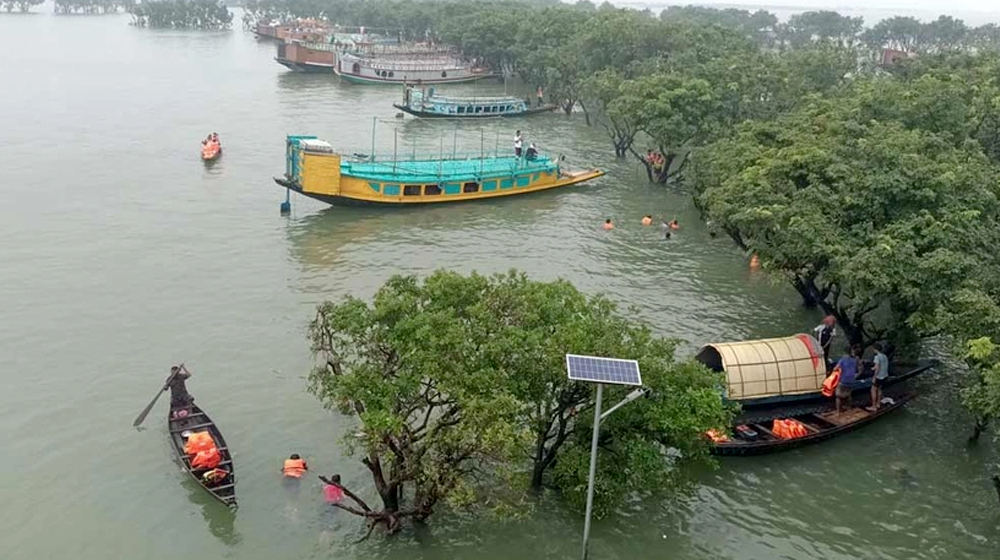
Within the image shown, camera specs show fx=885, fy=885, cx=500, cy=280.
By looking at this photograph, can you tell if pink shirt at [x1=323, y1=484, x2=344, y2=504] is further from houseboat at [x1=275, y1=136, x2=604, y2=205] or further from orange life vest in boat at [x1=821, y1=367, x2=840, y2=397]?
houseboat at [x1=275, y1=136, x2=604, y2=205]

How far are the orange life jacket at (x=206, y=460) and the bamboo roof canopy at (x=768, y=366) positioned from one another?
10892 millimetres

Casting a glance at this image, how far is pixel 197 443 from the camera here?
18.4 metres

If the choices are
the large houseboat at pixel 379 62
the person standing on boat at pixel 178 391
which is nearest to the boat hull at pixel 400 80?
the large houseboat at pixel 379 62

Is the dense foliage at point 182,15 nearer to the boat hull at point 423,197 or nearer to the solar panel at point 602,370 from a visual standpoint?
the boat hull at point 423,197

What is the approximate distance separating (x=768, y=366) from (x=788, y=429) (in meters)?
1.64

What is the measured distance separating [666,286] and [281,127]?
111 feet

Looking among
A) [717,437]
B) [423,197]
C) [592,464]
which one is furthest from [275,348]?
[423,197]

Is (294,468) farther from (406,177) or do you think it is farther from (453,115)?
(453,115)

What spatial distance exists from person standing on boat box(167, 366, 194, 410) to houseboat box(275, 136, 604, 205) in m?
16.5

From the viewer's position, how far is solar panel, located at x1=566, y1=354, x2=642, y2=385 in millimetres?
13328

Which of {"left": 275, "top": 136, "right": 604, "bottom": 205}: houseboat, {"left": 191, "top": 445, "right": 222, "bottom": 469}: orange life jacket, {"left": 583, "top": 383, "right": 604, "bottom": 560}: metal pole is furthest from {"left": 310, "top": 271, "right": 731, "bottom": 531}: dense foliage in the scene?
{"left": 275, "top": 136, "right": 604, "bottom": 205}: houseboat

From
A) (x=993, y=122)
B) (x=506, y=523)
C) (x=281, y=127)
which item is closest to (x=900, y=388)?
(x=506, y=523)

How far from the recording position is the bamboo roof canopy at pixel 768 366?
20812 millimetres

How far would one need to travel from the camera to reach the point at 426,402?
1562cm
